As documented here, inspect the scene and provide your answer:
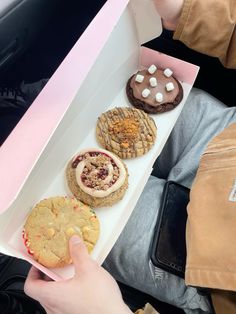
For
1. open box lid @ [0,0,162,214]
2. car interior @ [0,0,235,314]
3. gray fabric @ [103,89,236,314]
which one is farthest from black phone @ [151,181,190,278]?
open box lid @ [0,0,162,214]

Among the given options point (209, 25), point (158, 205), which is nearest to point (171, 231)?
point (158, 205)

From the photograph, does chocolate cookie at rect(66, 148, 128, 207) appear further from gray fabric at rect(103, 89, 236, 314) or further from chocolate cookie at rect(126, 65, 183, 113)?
chocolate cookie at rect(126, 65, 183, 113)

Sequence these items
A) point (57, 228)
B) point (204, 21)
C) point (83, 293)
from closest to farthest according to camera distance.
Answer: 1. point (83, 293)
2. point (57, 228)
3. point (204, 21)

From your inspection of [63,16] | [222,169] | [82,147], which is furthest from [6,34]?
[222,169]

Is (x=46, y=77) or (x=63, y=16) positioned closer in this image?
(x=63, y=16)

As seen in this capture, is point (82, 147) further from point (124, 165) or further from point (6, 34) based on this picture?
point (6, 34)

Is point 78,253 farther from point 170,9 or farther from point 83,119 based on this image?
point 170,9

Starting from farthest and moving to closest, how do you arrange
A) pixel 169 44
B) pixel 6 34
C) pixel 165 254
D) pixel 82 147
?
pixel 169 44, pixel 82 147, pixel 165 254, pixel 6 34

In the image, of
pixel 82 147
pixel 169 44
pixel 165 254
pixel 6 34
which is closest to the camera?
pixel 6 34
